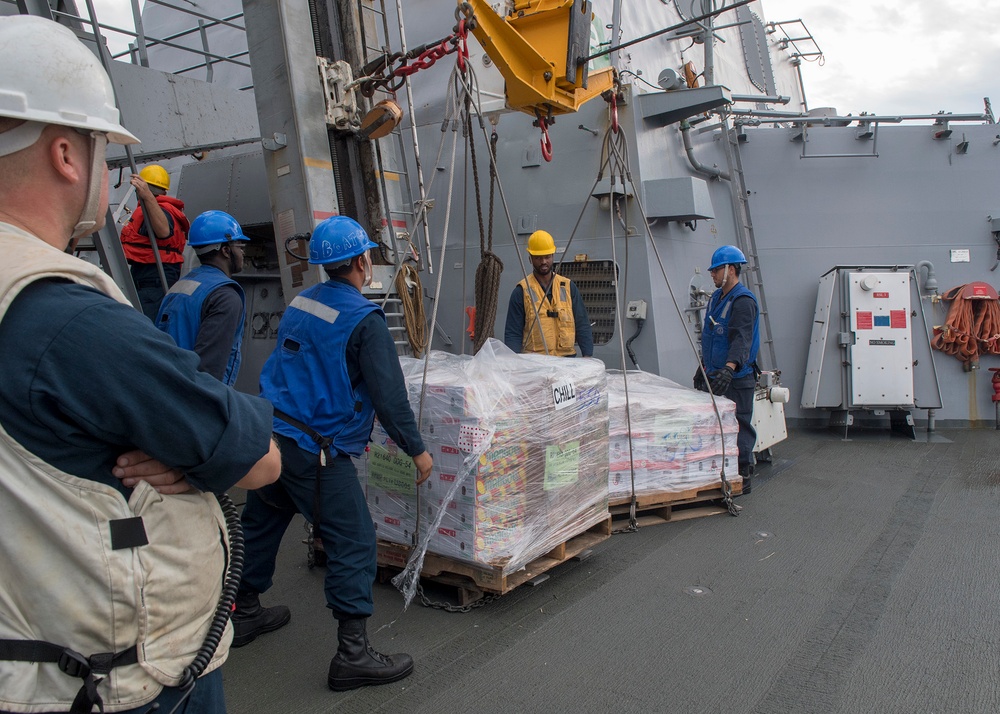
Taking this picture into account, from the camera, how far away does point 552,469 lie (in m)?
3.76

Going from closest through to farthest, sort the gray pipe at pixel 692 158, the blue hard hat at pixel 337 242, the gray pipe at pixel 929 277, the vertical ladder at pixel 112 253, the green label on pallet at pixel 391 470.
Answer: the blue hard hat at pixel 337 242 → the vertical ladder at pixel 112 253 → the green label on pallet at pixel 391 470 → the gray pipe at pixel 692 158 → the gray pipe at pixel 929 277

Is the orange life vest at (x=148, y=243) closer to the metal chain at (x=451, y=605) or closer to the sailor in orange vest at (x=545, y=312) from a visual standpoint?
the sailor in orange vest at (x=545, y=312)

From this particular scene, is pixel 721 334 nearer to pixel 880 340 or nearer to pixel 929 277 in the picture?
pixel 880 340

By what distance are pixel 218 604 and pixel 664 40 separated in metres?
9.45

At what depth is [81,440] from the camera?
1.09 metres

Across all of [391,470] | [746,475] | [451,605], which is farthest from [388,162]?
[746,475]

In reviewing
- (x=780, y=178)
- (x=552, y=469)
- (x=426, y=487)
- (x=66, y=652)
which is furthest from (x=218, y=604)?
(x=780, y=178)

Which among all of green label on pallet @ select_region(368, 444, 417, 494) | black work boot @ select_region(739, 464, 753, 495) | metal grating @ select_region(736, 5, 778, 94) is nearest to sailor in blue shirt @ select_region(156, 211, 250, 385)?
green label on pallet @ select_region(368, 444, 417, 494)

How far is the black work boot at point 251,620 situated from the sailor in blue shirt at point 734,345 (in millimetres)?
3734

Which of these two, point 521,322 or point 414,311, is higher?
point 414,311

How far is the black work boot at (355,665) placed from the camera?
2.86 metres

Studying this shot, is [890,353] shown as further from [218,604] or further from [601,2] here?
[218,604]

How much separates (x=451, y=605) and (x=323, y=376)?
5.03 feet

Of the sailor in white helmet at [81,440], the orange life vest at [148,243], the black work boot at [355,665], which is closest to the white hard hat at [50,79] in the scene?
the sailor in white helmet at [81,440]
